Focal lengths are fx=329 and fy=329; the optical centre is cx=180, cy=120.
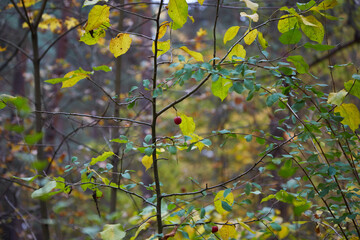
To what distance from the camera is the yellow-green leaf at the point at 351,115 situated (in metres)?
1.32

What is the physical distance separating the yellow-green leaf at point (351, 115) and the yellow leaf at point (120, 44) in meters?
0.94

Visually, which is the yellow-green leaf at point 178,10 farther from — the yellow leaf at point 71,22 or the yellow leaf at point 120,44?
the yellow leaf at point 71,22

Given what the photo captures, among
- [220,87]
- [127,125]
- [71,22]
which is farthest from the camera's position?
[71,22]

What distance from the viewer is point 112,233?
1343 millimetres

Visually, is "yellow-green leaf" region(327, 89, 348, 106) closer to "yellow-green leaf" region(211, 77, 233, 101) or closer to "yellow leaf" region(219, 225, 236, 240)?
"yellow-green leaf" region(211, 77, 233, 101)

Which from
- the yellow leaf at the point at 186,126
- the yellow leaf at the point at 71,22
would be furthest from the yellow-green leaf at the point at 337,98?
the yellow leaf at the point at 71,22

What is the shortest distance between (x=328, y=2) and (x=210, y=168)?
7.04 metres

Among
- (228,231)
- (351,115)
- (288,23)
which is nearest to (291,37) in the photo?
(288,23)

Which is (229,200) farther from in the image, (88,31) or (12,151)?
(12,151)

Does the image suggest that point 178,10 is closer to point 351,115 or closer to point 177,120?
point 177,120

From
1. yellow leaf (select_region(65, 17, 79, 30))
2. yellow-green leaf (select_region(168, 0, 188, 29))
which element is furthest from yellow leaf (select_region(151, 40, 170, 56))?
yellow leaf (select_region(65, 17, 79, 30))

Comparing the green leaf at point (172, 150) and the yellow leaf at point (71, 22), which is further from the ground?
the yellow leaf at point (71, 22)

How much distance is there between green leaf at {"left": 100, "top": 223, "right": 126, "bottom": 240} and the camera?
4.33ft

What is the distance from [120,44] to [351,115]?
100cm
